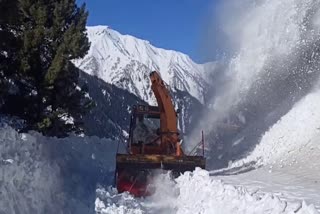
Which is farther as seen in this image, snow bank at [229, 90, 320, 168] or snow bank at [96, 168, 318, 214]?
snow bank at [229, 90, 320, 168]

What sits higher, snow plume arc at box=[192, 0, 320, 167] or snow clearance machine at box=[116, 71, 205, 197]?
snow plume arc at box=[192, 0, 320, 167]

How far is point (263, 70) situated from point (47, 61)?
1949 cm

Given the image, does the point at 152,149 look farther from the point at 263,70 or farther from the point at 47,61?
the point at 263,70

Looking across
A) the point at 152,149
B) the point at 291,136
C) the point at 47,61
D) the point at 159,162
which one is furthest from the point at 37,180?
the point at 291,136

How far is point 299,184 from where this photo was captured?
48.9 ft

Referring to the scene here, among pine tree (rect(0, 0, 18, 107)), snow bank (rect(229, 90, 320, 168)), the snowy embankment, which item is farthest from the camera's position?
snow bank (rect(229, 90, 320, 168))

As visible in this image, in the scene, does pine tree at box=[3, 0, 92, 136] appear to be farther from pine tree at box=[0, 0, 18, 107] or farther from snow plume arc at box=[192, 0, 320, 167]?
snow plume arc at box=[192, 0, 320, 167]

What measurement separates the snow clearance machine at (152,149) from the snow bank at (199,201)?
1.83 ft

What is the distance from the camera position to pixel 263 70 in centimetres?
3397

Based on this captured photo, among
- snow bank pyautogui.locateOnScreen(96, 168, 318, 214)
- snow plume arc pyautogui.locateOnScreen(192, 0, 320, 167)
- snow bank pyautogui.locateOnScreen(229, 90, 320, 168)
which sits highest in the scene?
snow plume arc pyautogui.locateOnScreen(192, 0, 320, 167)

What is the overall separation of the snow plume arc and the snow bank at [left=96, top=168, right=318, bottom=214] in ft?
40.1

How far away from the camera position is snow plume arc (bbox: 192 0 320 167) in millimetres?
29312

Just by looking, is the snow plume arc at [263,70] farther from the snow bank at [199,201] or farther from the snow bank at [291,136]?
the snow bank at [199,201]

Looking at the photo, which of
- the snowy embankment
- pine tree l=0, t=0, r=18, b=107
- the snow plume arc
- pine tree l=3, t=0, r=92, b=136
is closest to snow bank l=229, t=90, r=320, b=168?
the snow plume arc
